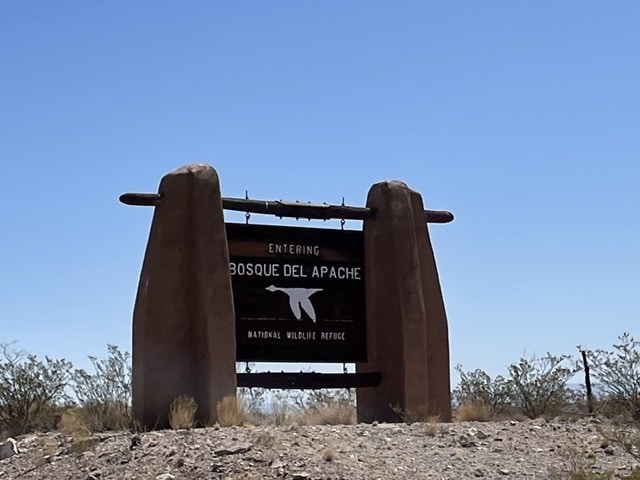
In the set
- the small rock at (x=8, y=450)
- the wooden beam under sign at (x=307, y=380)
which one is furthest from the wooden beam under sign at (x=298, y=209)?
the small rock at (x=8, y=450)

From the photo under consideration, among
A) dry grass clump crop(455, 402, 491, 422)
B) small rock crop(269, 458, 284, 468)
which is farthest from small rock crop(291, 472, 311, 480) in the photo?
dry grass clump crop(455, 402, 491, 422)

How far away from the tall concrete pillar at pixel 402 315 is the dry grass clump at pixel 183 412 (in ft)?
12.2

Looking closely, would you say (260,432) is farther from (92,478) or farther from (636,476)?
(636,476)

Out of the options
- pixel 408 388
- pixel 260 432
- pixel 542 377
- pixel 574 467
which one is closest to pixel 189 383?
pixel 260 432

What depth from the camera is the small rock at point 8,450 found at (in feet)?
53.3

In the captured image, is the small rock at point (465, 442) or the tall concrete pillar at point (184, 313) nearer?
the small rock at point (465, 442)

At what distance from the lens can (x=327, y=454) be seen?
12.9m

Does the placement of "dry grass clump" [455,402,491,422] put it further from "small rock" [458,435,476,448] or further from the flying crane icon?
"small rock" [458,435,476,448]

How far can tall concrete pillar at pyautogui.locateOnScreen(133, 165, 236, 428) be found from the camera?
Answer: 51.6 feet

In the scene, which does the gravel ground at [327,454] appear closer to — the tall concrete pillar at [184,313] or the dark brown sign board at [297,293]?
the tall concrete pillar at [184,313]

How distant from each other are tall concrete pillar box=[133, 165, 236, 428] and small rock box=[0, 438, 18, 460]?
208 centimetres

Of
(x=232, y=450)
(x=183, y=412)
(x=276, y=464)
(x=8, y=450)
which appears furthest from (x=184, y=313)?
(x=276, y=464)

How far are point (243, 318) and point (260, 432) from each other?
3.57 metres

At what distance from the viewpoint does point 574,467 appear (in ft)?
40.0
